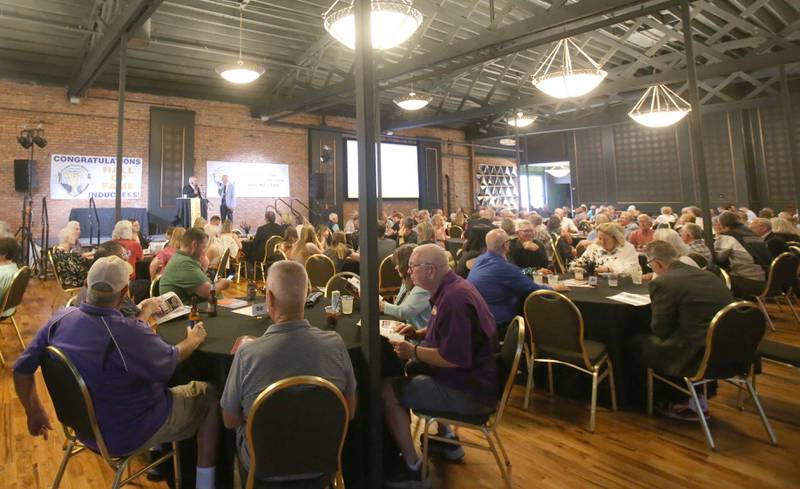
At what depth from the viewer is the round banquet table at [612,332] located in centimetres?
313

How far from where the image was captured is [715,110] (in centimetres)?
1379

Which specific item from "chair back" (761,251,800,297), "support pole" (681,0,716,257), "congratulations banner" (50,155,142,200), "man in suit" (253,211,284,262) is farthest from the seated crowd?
"congratulations banner" (50,155,142,200)

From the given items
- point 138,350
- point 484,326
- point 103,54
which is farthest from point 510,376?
point 103,54

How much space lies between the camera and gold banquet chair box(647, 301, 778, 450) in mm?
2529

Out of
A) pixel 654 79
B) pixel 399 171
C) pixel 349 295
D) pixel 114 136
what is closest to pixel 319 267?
pixel 349 295

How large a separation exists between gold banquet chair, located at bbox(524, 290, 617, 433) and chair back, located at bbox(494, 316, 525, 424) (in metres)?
0.74

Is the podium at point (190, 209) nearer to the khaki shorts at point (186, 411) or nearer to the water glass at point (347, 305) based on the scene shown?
the water glass at point (347, 305)

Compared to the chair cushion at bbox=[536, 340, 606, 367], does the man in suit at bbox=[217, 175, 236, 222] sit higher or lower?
higher

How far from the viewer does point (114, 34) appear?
20.6 ft

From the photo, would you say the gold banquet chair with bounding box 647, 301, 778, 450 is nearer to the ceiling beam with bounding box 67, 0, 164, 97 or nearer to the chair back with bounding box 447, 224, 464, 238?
the ceiling beam with bounding box 67, 0, 164, 97

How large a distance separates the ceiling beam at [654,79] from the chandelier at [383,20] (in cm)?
757

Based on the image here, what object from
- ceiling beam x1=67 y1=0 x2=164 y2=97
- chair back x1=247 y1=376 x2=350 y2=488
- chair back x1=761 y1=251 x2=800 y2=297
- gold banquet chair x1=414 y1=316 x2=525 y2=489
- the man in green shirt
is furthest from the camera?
ceiling beam x1=67 y1=0 x2=164 y2=97

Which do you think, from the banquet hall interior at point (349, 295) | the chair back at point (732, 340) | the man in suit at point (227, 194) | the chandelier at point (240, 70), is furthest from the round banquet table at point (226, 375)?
the man in suit at point (227, 194)

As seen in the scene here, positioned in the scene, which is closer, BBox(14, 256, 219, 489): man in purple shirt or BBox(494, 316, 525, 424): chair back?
BBox(14, 256, 219, 489): man in purple shirt
